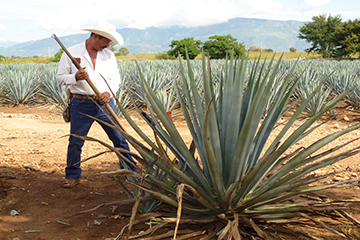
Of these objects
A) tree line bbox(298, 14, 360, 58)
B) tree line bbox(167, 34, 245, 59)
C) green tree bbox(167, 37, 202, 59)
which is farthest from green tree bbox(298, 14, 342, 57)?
green tree bbox(167, 37, 202, 59)

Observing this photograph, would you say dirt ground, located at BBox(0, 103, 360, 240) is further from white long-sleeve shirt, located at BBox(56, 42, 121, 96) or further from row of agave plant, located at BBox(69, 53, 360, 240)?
white long-sleeve shirt, located at BBox(56, 42, 121, 96)

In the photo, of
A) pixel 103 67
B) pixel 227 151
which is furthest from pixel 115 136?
pixel 227 151

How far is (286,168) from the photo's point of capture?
77.1 inches

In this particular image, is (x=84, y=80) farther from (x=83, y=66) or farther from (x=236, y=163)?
(x=236, y=163)

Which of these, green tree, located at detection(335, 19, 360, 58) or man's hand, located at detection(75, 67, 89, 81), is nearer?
man's hand, located at detection(75, 67, 89, 81)

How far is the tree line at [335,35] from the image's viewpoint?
Result: 118 feet

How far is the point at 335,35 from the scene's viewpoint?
39656mm

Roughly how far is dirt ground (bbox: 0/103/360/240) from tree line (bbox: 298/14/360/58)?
36.3 metres

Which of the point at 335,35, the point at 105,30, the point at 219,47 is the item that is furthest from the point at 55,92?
the point at 335,35

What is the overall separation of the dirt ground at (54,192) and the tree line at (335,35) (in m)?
36.3

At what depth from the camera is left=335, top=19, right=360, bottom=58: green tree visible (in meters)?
35.0

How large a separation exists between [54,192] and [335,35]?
43.6 m

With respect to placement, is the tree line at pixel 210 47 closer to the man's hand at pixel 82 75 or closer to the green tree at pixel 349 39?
the green tree at pixel 349 39

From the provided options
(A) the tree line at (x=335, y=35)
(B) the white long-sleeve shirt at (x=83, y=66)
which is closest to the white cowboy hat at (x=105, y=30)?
(B) the white long-sleeve shirt at (x=83, y=66)
